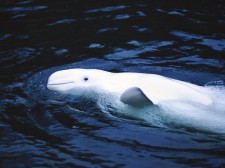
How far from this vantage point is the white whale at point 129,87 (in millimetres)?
6688

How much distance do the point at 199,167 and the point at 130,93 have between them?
1845mm

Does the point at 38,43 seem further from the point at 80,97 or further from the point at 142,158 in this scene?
the point at 142,158

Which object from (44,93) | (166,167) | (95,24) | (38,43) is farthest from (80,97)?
(95,24)

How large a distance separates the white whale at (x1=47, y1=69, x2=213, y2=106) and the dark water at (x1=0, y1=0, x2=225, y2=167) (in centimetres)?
31

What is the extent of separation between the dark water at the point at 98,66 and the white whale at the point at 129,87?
305 millimetres

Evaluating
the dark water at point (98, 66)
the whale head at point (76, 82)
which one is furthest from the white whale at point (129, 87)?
the dark water at point (98, 66)

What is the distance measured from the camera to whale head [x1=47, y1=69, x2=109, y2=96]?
25.4 ft

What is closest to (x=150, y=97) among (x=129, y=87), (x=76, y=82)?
(x=129, y=87)

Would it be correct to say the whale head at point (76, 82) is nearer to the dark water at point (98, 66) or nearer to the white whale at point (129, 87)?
the white whale at point (129, 87)

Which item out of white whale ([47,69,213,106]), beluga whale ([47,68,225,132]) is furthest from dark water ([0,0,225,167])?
white whale ([47,69,213,106])

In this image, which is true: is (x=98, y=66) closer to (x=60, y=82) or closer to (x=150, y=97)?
(x=60, y=82)

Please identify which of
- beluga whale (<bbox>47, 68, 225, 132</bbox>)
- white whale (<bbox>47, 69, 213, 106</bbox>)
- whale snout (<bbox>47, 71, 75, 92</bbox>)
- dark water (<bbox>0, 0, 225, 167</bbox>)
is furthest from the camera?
whale snout (<bbox>47, 71, 75, 92</bbox>)

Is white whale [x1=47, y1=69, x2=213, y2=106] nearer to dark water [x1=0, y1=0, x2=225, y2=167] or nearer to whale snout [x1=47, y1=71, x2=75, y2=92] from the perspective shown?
whale snout [x1=47, y1=71, x2=75, y2=92]

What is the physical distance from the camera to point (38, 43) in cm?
1104
